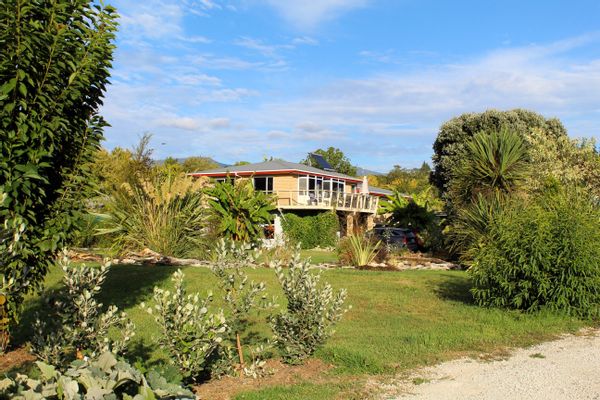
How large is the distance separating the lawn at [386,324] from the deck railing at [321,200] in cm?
2344

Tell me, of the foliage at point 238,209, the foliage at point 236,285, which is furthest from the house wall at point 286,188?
the foliage at point 236,285

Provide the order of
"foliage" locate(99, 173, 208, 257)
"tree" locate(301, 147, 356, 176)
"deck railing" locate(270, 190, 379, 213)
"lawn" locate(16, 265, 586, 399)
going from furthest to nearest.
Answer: "tree" locate(301, 147, 356, 176) < "deck railing" locate(270, 190, 379, 213) < "foliage" locate(99, 173, 208, 257) < "lawn" locate(16, 265, 586, 399)

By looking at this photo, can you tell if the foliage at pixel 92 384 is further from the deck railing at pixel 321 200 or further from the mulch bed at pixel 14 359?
the deck railing at pixel 321 200

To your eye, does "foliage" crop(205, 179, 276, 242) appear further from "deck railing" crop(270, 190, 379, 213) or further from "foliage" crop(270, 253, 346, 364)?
"deck railing" crop(270, 190, 379, 213)

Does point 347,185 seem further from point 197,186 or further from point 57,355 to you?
point 57,355

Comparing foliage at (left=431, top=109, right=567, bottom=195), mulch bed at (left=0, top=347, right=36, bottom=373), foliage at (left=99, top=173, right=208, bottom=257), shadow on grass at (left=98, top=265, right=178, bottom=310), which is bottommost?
mulch bed at (left=0, top=347, right=36, bottom=373)

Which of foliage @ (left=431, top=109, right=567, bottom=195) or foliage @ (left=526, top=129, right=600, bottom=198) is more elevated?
foliage @ (left=431, top=109, right=567, bottom=195)

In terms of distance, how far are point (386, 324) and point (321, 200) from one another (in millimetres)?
29793

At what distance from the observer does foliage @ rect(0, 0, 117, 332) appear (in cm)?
555

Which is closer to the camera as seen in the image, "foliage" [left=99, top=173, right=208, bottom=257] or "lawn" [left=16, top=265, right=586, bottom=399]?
"lawn" [left=16, top=265, right=586, bottom=399]

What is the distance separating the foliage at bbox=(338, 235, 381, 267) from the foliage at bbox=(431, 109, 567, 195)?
10110 mm

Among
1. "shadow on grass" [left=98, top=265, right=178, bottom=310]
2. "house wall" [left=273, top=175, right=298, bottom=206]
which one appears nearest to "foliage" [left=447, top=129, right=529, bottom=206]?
"shadow on grass" [left=98, top=265, right=178, bottom=310]

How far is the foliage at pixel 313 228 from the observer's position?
117 feet

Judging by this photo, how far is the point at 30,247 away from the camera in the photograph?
6090 mm
